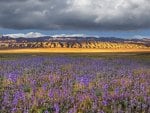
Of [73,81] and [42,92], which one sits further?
[73,81]

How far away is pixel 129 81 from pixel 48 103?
4825 mm

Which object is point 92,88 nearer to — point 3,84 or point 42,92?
point 42,92

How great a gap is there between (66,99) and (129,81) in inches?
173

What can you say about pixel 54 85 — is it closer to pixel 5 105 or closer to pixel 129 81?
pixel 129 81

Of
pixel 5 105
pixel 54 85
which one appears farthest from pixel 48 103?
pixel 54 85

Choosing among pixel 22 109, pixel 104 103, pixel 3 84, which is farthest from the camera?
pixel 3 84

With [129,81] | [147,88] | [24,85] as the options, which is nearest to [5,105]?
[24,85]

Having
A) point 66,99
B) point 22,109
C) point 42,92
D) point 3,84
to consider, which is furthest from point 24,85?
point 22,109

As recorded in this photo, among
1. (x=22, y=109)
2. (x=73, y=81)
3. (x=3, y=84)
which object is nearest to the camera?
(x=22, y=109)

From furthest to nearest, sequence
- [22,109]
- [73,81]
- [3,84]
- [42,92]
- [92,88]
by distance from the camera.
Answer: [73,81] → [3,84] → [92,88] → [42,92] → [22,109]

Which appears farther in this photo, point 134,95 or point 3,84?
point 3,84

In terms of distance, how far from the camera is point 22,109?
28.8ft

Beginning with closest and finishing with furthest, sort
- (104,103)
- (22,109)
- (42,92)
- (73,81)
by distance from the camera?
(22,109) → (104,103) → (42,92) → (73,81)

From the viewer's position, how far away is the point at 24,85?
12.1m
